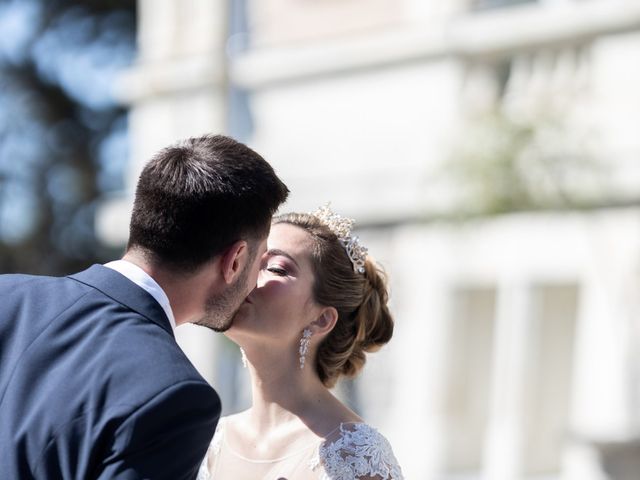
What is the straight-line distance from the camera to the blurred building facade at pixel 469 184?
911 centimetres

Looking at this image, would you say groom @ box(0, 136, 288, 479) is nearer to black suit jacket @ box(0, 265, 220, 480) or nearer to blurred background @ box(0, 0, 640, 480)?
black suit jacket @ box(0, 265, 220, 480)

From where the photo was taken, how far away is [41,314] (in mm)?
2562

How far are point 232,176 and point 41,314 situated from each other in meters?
0.46

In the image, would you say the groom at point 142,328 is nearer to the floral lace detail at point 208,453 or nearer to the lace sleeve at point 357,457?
the lace sleeve at point 357,457

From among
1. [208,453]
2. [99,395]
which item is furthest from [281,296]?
[99,395]

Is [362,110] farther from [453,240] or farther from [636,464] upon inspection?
[636,464]

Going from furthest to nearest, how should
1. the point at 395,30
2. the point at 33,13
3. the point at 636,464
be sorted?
the point at 33,13 < the point at 395,30 < the point at 636,464

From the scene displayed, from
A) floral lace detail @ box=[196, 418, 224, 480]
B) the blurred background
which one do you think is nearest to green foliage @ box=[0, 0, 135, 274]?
the blurred background

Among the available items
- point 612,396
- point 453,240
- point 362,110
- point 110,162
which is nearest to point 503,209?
point 453,240

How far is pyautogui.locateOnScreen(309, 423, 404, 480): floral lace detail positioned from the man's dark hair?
0.96 metres

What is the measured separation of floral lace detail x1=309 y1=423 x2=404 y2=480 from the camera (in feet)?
11.1

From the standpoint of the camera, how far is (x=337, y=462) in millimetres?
3377

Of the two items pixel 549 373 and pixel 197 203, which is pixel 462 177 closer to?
pixel 549 373

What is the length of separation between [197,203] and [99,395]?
415mm
